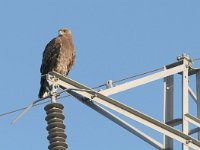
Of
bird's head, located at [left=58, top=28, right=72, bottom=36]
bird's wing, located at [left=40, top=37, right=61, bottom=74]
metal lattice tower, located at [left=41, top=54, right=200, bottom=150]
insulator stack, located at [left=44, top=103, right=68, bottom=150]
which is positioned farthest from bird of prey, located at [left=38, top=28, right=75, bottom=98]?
insulator stack, located at [left=44, top=103, right=68, bottom=150]

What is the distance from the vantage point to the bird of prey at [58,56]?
1465cm

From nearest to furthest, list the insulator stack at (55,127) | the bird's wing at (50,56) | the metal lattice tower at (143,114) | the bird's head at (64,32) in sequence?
the insulator stack at (55,127), the metal lattice tower at (143,114), the bird's wing at (50,56), the bird's head at (64,32)

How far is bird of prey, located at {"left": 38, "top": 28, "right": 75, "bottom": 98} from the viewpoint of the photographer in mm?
14648

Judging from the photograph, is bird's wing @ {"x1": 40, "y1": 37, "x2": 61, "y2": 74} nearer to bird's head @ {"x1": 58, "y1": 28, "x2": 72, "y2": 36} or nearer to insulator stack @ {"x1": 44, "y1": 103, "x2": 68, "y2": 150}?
bird's head @ {"x1": 58, "y1": 28, "x2": 72, "y2": 36}

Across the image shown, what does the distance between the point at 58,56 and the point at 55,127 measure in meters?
8.48

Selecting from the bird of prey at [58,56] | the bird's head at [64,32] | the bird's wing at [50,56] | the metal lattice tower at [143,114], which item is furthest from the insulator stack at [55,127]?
the bird's head at [64,32]

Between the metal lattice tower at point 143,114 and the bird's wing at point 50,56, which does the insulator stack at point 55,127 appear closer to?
the metal lattice tower at point 143,114

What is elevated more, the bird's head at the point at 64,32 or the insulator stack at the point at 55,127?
the bird's head at the point at 64,32

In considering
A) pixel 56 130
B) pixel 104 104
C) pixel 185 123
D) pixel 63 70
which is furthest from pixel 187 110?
pixel 63 70

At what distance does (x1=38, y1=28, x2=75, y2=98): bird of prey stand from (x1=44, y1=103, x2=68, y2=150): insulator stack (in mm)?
7916

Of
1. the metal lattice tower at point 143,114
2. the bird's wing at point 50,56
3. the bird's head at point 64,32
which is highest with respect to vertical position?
the bird's head at point 64,32

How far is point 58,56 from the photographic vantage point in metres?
14.8

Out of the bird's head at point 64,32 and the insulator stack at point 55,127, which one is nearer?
the insulator stack at point 55,127

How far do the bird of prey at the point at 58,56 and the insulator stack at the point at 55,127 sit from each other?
7.92 metres
